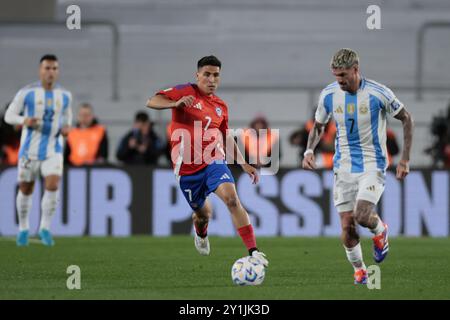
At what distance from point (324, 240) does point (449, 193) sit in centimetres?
229

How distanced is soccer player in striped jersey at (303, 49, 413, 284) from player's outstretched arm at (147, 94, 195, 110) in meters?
1.15

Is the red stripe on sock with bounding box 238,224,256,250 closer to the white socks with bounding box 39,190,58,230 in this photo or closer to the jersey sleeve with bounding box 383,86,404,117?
the jersey sleeve with bounding box 383,86,404,117

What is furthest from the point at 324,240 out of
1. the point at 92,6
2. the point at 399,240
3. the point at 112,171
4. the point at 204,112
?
the point at 92,6

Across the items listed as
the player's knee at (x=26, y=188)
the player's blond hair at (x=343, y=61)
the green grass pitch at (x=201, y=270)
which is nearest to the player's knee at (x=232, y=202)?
the green grass pitch at (x=201, y=270)

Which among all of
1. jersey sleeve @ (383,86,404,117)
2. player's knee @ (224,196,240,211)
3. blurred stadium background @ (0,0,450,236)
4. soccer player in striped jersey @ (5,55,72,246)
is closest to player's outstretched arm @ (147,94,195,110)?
player's knee @ (224,196,240,211)

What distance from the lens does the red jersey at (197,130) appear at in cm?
1002

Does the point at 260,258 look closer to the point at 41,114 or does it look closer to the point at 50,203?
the point at 50,203

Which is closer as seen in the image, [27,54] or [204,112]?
[204,112]

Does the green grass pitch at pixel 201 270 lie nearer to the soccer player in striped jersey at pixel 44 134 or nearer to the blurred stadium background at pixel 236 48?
the soccer player in striped jersey at pixel 44 134

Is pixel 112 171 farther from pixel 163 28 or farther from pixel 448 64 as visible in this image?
pixel 448 64

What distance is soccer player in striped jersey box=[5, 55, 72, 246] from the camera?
1391 cm

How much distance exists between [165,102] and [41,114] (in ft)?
15.3

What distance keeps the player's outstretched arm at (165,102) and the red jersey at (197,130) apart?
24cm

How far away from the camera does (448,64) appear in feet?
68.4
